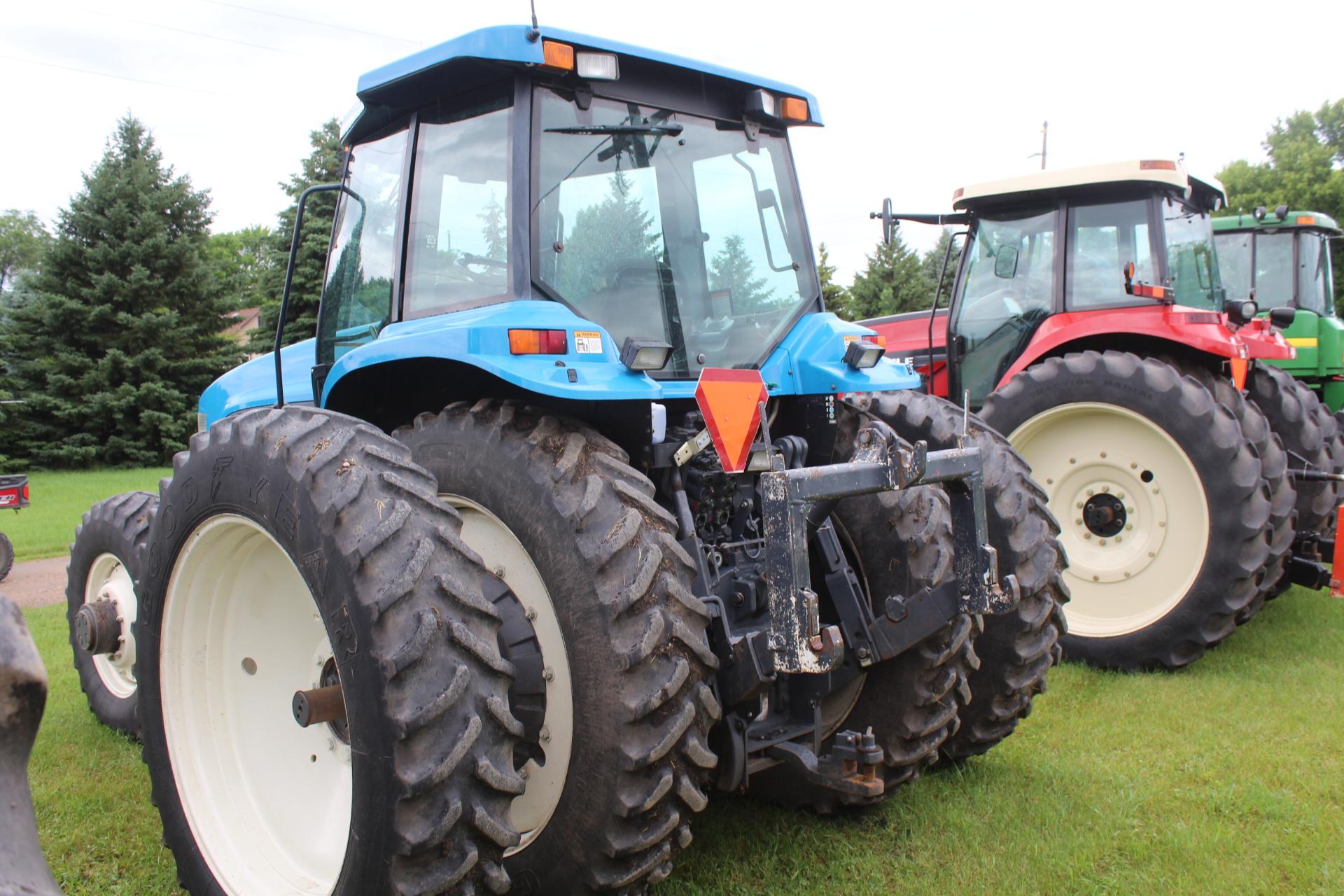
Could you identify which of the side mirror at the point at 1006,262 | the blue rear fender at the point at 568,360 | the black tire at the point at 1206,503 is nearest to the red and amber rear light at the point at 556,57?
the blue rear fender at the point at 568,360

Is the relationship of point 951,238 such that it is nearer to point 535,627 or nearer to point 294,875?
point 535,627

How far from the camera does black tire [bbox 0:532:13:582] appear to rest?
873 cm

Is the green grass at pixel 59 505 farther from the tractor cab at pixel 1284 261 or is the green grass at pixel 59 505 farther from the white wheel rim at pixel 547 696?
the tractor cab at pixel 1284 261

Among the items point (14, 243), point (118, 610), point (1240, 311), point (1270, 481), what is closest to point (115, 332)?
point (118, 610)

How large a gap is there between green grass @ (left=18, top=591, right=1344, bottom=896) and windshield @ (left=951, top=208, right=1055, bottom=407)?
109 inches

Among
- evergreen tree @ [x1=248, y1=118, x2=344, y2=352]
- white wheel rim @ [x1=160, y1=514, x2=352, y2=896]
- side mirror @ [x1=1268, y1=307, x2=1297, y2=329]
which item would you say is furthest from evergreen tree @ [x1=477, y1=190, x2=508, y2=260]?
evergreen tree @ [x1=248, y1=118, x2=344, y2=352]

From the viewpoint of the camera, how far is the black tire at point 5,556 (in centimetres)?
873

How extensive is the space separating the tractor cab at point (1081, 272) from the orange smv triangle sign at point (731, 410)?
3.27 m

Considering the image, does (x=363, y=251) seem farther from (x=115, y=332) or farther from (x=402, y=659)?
(x=115, y=332)

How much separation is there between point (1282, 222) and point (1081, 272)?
12.2ft

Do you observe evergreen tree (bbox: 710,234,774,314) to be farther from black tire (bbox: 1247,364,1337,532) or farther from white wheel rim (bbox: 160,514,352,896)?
black tire (bbox: 1247,364,1337,532)

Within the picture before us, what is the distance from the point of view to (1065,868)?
324cm

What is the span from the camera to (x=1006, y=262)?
6.93 metres

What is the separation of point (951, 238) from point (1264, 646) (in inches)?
130
